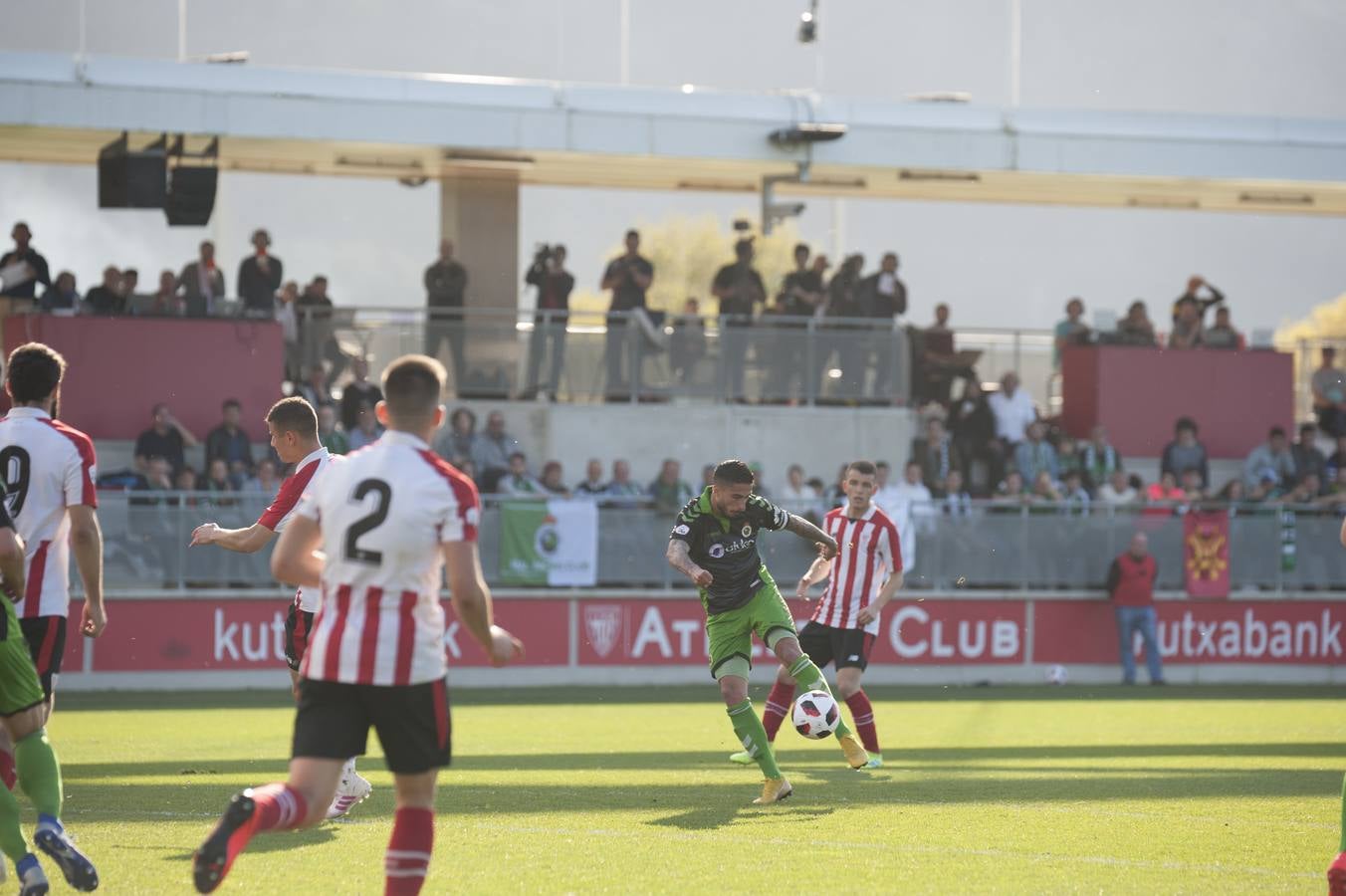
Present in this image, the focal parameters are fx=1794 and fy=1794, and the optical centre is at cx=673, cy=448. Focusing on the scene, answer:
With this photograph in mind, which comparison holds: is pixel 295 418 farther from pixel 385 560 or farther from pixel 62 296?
pixel 62 296

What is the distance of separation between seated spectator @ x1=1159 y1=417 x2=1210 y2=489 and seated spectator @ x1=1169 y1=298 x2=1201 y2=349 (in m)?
2.18

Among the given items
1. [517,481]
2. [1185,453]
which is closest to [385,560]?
[517,481]

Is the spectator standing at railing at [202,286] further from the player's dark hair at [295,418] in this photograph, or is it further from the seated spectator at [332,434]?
the player's dark hair at [295,418]

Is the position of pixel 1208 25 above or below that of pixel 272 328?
above

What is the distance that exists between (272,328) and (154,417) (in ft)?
7.59

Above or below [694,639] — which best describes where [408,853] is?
above

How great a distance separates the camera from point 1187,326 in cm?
2797

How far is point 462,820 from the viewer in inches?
377

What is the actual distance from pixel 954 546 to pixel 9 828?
695 inches

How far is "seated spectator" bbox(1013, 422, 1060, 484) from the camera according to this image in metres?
24.7

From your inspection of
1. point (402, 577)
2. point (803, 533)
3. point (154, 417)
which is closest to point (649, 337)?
point (154, 417)

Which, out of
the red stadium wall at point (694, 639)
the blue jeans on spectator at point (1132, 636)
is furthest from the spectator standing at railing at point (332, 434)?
the blue jeans on spectator at point (1132, 636)

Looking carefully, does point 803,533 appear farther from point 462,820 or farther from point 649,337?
point 649,337

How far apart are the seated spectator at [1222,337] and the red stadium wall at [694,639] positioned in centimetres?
503
